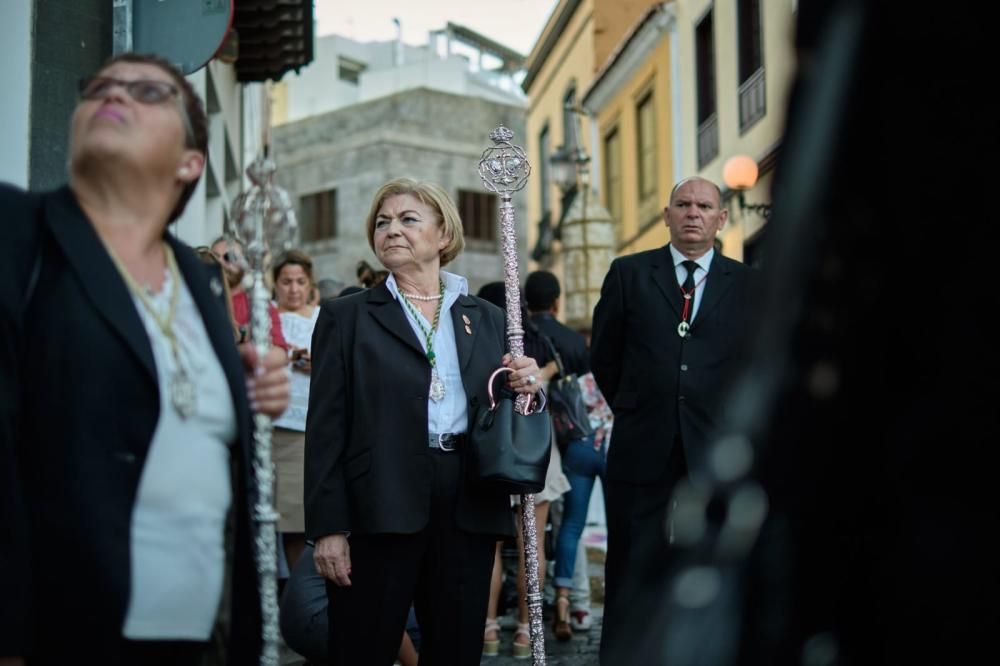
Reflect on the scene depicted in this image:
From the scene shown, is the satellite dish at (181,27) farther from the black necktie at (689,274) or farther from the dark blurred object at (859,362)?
the dark blurred object at (859,362)

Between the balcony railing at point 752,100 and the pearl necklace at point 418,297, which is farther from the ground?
the balcony railing at point 752,100

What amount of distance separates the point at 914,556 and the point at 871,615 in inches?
4.4

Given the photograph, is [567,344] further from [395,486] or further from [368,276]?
[395,486]

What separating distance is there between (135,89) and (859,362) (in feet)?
5.32

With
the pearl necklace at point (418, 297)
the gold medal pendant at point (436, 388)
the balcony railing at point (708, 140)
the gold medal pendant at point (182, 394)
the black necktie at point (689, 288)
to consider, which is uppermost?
the balcony railing at point (708, 140)

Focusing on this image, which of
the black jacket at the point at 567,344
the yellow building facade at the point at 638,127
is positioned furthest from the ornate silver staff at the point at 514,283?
the yellow building facade at the point at 638,127

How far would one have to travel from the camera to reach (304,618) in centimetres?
561

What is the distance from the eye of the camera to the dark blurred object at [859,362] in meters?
1.73

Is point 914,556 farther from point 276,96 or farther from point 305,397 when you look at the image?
point 276,96

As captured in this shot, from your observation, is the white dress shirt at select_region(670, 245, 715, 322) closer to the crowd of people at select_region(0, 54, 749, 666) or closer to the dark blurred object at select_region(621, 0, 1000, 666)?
the crowd of people at select_region(0, 54, 749, 666)

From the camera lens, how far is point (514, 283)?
5.09m

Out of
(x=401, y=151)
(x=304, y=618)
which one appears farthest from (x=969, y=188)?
(x=401, y=151)

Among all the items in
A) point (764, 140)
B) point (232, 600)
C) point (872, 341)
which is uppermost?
point (764, 140)

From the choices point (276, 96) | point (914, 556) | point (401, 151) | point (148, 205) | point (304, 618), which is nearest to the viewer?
point (914, 556)
